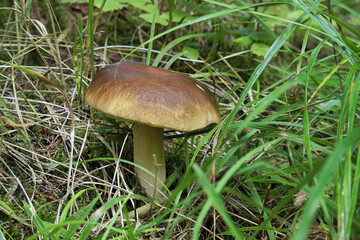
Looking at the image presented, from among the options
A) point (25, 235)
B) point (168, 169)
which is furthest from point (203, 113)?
point (25, 235)

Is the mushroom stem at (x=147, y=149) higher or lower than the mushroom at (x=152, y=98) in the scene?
lower

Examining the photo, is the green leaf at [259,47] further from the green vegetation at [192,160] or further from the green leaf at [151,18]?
the green leaf at [151,18]

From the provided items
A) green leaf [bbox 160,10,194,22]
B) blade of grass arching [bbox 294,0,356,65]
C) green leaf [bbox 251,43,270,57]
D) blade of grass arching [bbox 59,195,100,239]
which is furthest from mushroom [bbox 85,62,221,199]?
green leaf [bbox 251,43,270,57]

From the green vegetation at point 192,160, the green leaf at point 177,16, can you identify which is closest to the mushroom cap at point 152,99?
the green vegetation at point 192,160

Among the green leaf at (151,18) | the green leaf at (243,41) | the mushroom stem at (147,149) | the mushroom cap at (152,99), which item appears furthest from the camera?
the green leaf at (243,41)

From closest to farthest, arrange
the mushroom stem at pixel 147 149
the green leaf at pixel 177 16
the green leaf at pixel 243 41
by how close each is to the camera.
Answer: the mushroom stem at pixel 147 149 → the green leaf at pixel 177 16 → the green leaf at pixel 243 41

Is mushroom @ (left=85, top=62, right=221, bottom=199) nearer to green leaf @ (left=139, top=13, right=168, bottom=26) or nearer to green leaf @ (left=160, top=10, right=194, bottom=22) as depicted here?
green leaf @ (left=139, top=13, right=168, bottom=26)

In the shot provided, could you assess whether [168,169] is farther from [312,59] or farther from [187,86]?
[312,59]

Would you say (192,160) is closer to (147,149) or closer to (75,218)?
(147,149)
